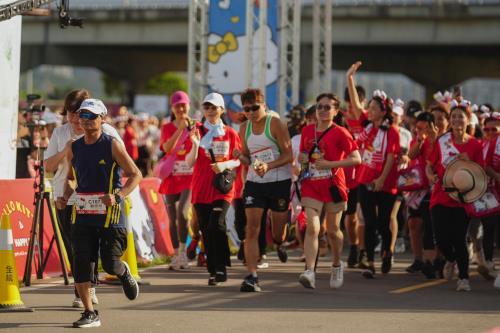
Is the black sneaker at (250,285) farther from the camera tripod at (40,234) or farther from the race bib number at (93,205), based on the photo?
the race bib number at (93,205)

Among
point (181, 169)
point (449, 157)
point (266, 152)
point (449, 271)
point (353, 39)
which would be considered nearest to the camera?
point (266, 152)

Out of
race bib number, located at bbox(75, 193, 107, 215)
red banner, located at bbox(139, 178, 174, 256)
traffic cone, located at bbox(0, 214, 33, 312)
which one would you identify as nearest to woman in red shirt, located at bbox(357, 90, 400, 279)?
red banner, located at bbox(139, 178, 174, 256)

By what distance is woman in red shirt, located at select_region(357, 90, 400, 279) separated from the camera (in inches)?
556

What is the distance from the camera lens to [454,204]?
12.9 meters

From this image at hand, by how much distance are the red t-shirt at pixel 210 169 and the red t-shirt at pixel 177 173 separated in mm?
1422

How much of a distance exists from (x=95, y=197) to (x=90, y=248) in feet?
1.39

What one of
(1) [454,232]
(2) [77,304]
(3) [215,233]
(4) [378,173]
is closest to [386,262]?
(4) [378,173]

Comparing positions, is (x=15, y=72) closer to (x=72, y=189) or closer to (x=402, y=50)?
(x=72, y=189)

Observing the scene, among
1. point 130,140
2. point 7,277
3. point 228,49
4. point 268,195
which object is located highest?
point 228,49

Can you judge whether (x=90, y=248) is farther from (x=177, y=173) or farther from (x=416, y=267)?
(x=416, y=267)

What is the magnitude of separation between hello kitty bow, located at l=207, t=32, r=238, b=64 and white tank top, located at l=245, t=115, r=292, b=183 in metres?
9.17

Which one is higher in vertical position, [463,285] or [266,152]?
[266,152]

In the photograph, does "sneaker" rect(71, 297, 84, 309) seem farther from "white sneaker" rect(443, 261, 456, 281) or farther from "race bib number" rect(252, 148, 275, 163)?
"white sneaker" rect(443, 261, 456, 281)

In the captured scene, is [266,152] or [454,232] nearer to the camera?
[266,152]
